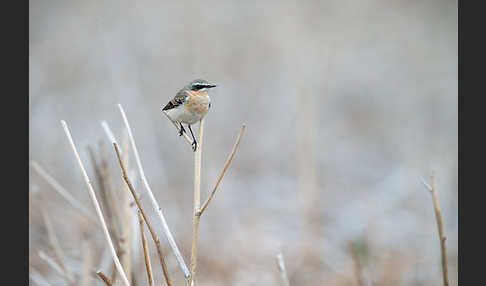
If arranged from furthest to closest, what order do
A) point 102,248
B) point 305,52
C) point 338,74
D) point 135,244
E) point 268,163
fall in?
point 338,74 < point 268,163 < point 305,52 < point 102,248 < point 135,244

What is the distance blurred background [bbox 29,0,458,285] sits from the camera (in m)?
3.39

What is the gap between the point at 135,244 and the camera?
1.84 meters

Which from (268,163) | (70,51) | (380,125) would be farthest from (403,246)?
(70,51)


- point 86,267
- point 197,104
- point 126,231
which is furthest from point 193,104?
point 86,267

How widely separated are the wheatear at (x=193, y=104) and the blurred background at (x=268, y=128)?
1.89 ft

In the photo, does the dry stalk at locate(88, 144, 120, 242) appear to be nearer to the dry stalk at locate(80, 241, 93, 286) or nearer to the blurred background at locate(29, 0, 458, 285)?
the blurred background at locate(29, 0, 458, 285)

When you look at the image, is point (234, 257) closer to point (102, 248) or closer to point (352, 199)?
point (102, 248)

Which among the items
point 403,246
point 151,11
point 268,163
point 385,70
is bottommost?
point 403,246

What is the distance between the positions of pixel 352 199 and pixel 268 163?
3.62ft

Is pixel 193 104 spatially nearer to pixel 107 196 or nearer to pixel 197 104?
pixel 197 104

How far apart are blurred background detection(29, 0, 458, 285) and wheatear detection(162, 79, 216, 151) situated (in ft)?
1.89

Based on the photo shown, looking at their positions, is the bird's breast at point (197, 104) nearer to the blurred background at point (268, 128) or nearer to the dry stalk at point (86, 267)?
the blurred background at point (268, 128)

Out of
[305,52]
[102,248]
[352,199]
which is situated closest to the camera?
[102,248]

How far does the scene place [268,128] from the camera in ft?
18.4
